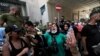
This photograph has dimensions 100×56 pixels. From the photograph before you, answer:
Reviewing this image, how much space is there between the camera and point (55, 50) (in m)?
7.13

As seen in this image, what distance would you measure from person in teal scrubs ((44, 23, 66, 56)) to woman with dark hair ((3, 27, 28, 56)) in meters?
1.72

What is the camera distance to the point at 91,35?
20.1 ft

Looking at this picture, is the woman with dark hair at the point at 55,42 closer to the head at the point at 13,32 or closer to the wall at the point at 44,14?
the head at the point at 13,32

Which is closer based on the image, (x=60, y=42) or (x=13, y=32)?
(x=13, y=32)

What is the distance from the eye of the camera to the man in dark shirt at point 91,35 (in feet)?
19.9

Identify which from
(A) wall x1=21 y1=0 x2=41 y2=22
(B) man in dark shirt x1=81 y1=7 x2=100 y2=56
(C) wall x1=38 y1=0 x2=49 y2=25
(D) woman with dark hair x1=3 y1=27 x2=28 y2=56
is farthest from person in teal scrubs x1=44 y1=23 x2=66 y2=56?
(A) wall x1=21 y1=0 x2=41 y2=22

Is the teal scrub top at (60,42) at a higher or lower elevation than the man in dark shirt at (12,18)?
lower

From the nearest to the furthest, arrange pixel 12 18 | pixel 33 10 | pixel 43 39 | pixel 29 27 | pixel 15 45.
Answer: pixel 15 45 → pixel 12 18 → pixel 29 27 → pixel 43 39 → pixel 33 10

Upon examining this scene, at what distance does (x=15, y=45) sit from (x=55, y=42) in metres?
2.01

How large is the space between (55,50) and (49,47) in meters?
0.18

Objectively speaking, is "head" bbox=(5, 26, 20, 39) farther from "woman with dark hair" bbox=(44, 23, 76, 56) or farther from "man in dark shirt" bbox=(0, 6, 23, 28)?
"woman with dark hair" bbox=(44, 23, 76, 56)

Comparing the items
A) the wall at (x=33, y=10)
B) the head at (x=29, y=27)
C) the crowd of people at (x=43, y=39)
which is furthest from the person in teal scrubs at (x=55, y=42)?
the wall at (x=33, y=10)

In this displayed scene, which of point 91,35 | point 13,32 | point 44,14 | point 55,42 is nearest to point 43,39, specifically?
point 55,42

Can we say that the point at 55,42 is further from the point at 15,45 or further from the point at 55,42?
the point at 15,45
